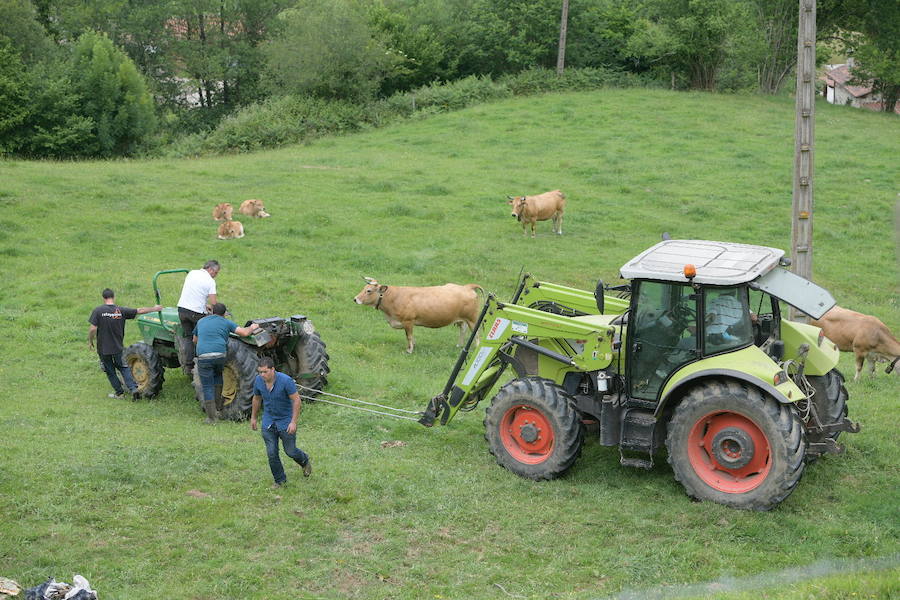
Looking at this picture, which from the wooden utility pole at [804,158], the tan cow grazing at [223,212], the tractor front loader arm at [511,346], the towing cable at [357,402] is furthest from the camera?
the tan cow grazing at [223,212]

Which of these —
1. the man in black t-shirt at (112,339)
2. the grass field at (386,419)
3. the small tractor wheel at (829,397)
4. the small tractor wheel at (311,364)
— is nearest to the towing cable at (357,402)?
the small tractor wheel at (311,364)

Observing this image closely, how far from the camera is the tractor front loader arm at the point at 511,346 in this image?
10.7m

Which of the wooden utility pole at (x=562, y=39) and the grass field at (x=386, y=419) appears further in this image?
the wooden utility pole at (x=562, y=39)

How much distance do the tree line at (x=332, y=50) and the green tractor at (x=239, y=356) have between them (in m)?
28.4

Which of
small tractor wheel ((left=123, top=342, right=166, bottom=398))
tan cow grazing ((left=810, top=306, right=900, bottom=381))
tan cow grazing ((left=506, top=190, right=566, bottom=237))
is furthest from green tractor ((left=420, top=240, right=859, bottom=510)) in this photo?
tan cow grazing ((left=506, top=190, right=566, bottom=237))

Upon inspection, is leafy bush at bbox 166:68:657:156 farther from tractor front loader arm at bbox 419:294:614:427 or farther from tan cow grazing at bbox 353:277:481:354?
tractor front loader arm at bbox 419:294:614:427

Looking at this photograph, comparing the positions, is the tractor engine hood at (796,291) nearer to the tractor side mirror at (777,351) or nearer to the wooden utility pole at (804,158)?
the tractor side mirror at (777,351)

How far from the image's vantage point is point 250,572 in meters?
8.25

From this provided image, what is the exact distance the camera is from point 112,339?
14281mm

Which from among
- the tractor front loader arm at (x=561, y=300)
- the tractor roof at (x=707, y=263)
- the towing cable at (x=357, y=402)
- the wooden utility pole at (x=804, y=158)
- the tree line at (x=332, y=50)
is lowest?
the towing cable at (x=357, y=402)

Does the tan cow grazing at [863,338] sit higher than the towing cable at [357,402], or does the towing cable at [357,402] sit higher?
the tan cow grazing at [863,338]

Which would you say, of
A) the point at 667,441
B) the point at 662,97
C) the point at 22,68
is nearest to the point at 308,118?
the point at 22,68

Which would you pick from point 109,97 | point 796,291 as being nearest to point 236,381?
point 796,291

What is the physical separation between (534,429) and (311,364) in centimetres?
458
